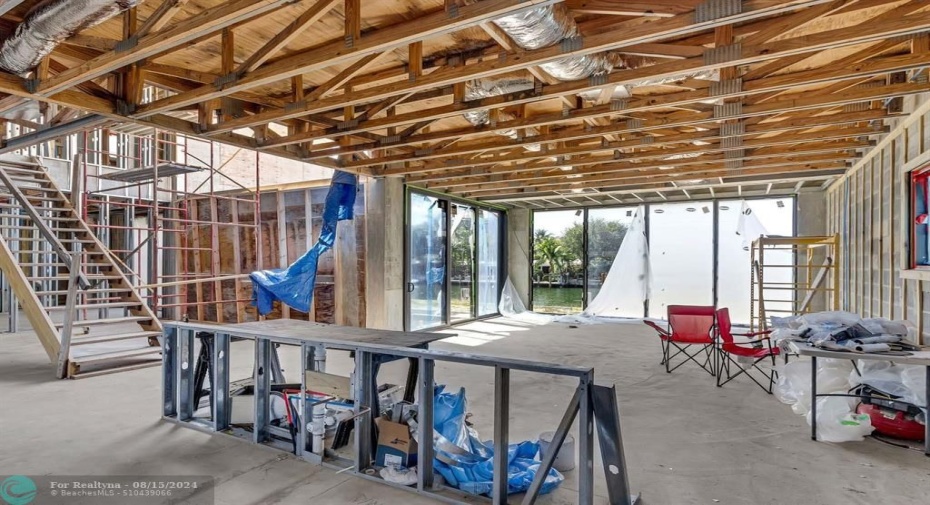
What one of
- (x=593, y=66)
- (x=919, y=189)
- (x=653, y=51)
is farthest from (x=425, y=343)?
(x=919, y=189)

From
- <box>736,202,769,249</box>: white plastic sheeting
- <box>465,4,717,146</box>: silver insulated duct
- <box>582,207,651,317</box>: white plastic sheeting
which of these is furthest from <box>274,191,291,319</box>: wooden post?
<box>736,202,769,249</box>: white plastic sheeting

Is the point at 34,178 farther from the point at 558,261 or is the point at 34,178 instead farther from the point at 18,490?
the point at 558,261

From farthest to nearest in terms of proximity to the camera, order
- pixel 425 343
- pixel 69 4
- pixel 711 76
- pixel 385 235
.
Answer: pixel 385 235
pixel 711 76
pixel 425 343
pixel 69 4

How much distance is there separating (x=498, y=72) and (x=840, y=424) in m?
3.22

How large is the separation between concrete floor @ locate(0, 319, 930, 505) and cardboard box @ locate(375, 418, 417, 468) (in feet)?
0.51

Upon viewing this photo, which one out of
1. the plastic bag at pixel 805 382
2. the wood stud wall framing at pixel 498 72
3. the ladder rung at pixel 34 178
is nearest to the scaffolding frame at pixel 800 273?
the wood stud wall framing at pixel 498 72

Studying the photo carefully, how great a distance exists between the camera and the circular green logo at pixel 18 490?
240 centimetres

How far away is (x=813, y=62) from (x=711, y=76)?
107 cm

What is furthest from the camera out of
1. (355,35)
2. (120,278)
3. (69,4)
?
(120,278)

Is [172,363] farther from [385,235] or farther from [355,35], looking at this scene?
[385,235]

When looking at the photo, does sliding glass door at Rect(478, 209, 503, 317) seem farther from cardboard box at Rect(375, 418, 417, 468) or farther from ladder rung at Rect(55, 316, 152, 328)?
cardboard box at Rect(375, 418, 417, 468)

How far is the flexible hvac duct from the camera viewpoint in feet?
7.55

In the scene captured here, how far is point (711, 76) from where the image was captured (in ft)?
10.7

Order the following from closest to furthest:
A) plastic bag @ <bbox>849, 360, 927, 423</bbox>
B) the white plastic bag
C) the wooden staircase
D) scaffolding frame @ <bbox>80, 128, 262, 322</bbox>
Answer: plastic bag @ <bbox>849, 360, 927, 423</bbox>, the white plastic bag, the wooden staircase, scaffolding frame @ <bbox>80, 128, 262, 322</bbox>
